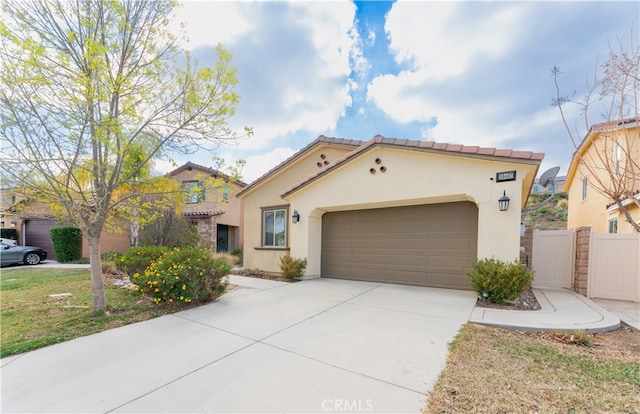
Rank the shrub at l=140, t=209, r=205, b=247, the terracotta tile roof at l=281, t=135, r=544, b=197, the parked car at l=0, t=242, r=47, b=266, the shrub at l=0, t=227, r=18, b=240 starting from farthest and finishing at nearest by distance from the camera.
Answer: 1. the shrub at l=0, t=227, r=18, b=240
2. the parked car at l=0, t=242, r=47, b=266
3. the shrub at l=140, t=209, r=205, b=247
4. the terracotta tile roof at l=281, t=135, r=544, b=197

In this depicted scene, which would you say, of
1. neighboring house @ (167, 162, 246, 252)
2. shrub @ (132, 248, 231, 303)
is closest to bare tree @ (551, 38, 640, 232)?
shrub @ (132, 248, 231, 303)

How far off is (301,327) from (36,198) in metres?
5.67

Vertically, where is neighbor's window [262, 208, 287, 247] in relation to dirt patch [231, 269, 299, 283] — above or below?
above

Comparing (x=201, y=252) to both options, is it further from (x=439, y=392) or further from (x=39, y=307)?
(x=439, y=392)

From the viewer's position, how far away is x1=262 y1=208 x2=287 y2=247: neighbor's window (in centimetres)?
1152

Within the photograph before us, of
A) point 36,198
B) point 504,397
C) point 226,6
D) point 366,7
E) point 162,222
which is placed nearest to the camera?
point 504,397

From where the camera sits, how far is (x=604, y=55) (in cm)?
506

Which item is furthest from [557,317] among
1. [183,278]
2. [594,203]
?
[594,203]

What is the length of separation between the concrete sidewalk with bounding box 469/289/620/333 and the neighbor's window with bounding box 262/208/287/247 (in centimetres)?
748

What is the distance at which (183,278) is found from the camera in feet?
20.6

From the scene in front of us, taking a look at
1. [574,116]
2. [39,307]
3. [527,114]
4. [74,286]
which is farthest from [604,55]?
[74,286]

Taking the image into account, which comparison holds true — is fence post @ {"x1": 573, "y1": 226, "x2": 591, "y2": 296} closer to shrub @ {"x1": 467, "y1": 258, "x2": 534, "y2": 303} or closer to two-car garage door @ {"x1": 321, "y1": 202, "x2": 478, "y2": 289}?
shrub @ {"x1": 467, "y1": 258, "x2": 534, "y2": 303}

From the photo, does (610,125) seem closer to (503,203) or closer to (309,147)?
(503,203)

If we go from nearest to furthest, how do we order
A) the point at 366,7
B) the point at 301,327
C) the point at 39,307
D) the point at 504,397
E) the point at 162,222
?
the point at 504,397 < the point at 301,327 < the point at 39,307 < the point at 366,7 < the point at 162,222
